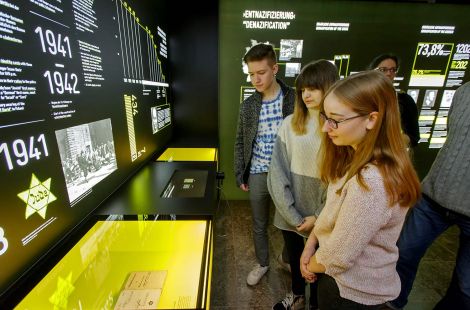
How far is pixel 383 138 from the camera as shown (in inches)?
28.4

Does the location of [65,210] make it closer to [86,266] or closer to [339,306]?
[86,266]

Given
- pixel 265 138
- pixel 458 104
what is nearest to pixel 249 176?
pixel 265 138

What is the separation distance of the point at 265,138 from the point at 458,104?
1000 mm

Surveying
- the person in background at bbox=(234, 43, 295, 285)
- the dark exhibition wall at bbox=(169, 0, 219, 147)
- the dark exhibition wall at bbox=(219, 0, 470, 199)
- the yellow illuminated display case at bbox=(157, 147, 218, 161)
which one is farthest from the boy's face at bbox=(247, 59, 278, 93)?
the dark exhibition wall at bbox=(219, 0, 470, 199)

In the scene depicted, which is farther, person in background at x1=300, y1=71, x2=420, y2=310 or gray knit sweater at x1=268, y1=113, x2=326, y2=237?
gray knit sweater at x1=268, y1=113, x2=326, y2=237

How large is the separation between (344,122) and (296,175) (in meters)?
0.57

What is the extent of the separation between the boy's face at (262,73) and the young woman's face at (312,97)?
371mm

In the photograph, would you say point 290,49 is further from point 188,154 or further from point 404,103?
point 188,154

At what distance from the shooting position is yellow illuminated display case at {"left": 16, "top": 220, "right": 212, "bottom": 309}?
0.67 m

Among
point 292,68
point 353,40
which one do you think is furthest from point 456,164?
point 353,40

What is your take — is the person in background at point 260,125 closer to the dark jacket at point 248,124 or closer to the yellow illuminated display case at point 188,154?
the dark jacket at point 248,124

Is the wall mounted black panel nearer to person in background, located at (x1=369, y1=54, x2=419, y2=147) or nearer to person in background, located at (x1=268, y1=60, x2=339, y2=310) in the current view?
person in background, located at (x1=268, y1=60, x2=339, y2=310)

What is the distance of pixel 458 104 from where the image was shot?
3.98 ft

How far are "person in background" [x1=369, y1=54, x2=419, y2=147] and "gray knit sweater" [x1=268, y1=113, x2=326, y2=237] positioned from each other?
129cm
